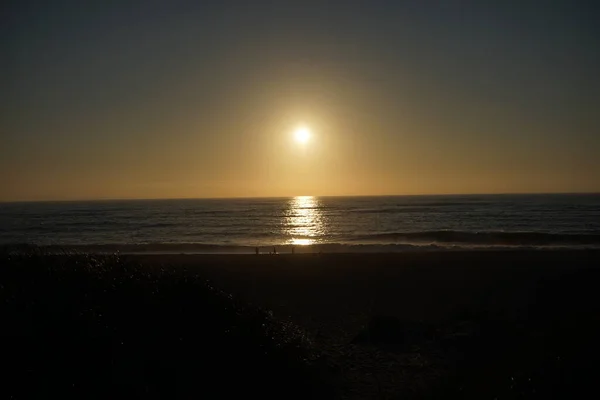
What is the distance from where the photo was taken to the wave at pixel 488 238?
37.2 metres

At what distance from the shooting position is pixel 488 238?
40344 mm

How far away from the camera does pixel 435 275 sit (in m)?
19.5

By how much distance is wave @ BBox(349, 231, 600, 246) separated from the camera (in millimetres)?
37156

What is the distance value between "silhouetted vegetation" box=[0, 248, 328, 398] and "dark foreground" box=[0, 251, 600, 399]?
2 centimetres

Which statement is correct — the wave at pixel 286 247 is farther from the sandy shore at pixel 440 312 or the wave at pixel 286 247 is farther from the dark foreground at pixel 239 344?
the dark foreground at pixel 239 344

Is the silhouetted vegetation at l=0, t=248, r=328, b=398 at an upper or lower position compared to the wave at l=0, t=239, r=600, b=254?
upper

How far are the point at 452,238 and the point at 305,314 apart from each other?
102 feet

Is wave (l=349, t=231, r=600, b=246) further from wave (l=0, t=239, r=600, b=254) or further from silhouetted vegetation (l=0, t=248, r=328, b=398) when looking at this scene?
silhouetted vegetation (l=0, t=248, r=328, b=398)

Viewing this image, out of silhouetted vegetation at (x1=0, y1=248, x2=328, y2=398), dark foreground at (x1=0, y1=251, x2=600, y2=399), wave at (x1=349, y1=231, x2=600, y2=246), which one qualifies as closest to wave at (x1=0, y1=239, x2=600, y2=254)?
wave at (x1=349, y1=231, x2=600, y2=246)

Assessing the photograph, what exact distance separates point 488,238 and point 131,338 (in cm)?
3862

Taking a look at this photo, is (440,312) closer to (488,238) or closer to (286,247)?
(286,247)

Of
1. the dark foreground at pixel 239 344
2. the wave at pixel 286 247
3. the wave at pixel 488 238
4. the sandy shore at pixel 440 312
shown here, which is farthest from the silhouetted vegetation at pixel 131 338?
the wave at pixel 488 238

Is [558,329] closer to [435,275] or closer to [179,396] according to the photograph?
[179,396]

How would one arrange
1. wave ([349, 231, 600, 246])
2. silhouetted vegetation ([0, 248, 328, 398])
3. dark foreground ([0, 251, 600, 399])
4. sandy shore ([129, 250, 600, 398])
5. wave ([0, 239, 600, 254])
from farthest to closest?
1. wave ([349, 231, 600, 246])
2. wave ([0, 239, 600, 254])
3. sandy shore ([129, 250, 600, 398])
4. dark foreground ([0, 251, 600, 399])
5. silhouetted vegetation ([0, 248, 328, 398])
